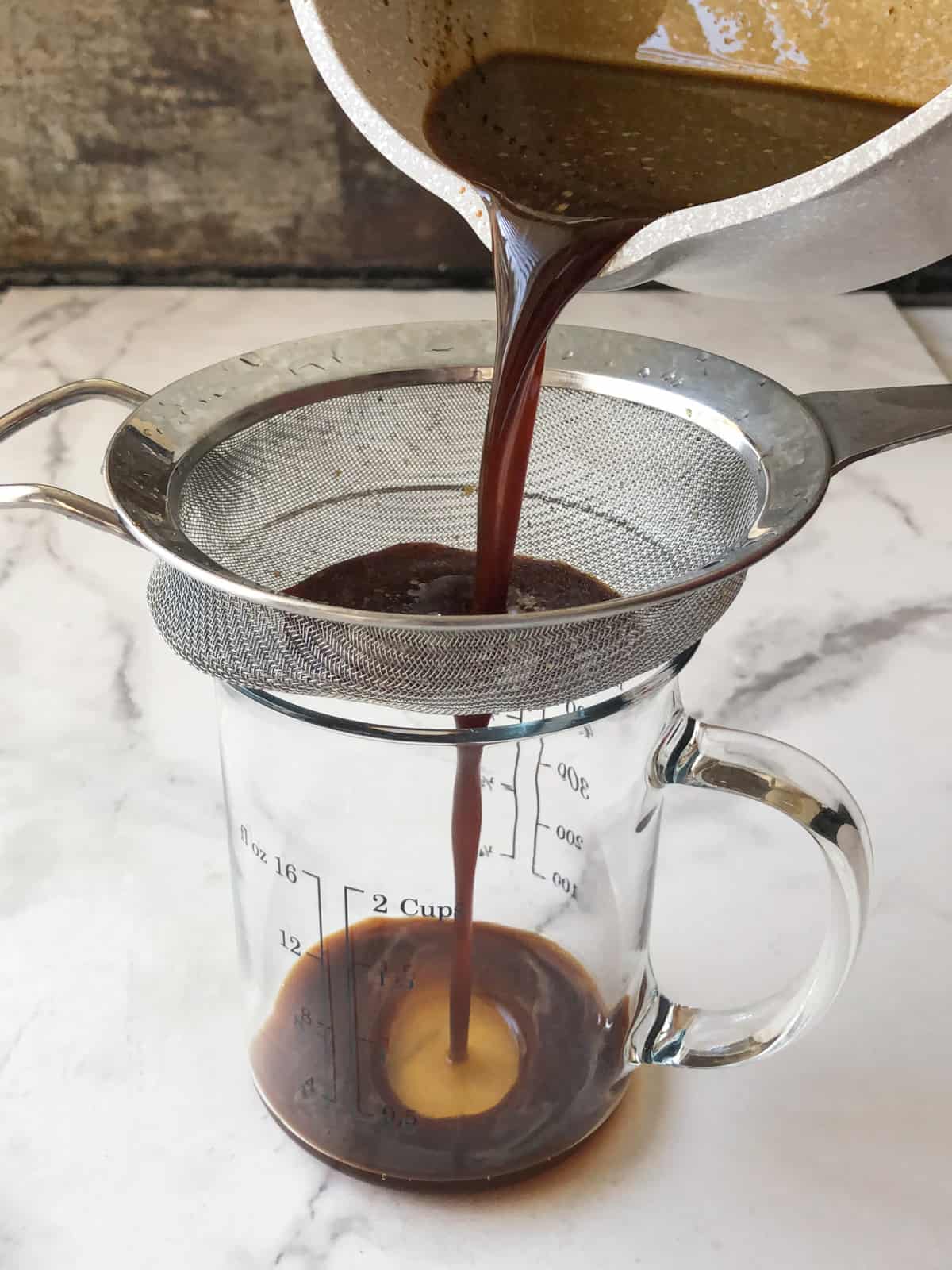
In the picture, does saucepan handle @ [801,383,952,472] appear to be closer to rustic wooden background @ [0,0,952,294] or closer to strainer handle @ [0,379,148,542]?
strainer handle @ [0,379,148,542]

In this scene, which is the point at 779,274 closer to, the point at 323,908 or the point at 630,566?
the point at 630,566

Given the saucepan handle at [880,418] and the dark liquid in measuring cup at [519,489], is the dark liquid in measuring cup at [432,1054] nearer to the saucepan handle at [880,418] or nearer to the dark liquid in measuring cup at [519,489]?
the dark liquid in measuring cup at [519,489]

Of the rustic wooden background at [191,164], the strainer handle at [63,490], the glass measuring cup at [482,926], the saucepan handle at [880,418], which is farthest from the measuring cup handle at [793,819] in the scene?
the rustic wooden background at [191,164]

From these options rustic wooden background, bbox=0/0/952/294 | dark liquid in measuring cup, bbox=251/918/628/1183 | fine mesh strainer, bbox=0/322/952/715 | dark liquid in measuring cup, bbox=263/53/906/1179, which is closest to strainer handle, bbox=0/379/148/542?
fine mesh strainer, bbox=0/322/952/715

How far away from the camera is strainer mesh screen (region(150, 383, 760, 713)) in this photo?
1.82ft

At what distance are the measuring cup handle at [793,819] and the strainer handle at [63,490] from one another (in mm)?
246

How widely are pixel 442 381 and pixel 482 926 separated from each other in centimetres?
28

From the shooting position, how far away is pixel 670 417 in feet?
2.31

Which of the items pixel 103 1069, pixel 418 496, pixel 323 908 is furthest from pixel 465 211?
pixel 103 1069

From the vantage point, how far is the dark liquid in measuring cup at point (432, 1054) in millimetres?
623

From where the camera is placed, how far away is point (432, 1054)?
65cm

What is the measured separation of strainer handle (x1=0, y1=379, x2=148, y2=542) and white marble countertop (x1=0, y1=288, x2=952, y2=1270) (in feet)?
0.95

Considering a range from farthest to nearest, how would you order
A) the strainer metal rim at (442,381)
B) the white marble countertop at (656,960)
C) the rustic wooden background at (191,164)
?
the rustic wooden background at (191,164)
the white marble countertop at (656,960)
the strainer metal rim at (442,381)

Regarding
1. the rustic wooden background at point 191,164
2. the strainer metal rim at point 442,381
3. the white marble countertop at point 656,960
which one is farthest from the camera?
the rustic wooden background at point 191,164
